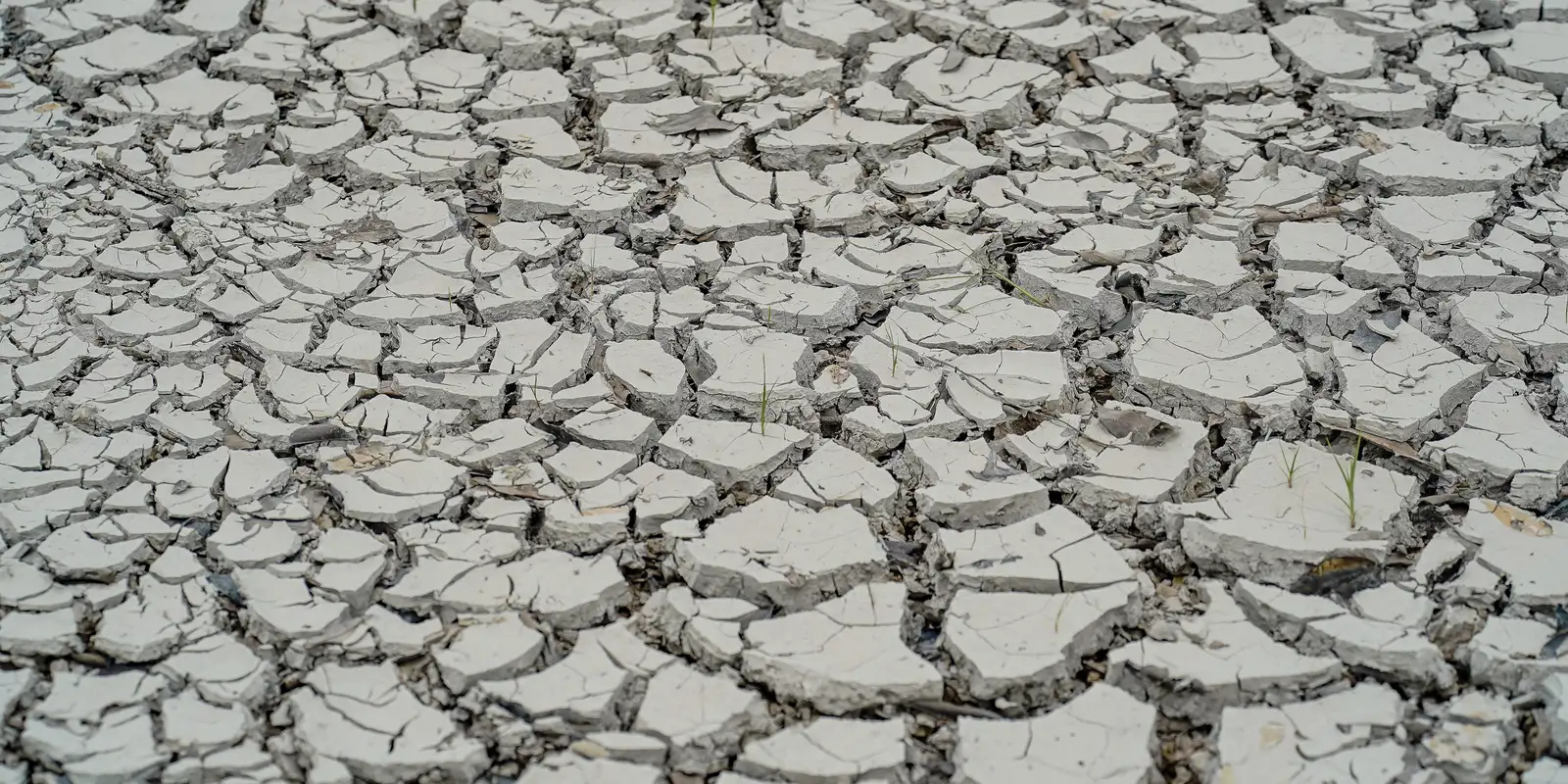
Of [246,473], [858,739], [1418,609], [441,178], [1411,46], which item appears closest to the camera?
[858,739]

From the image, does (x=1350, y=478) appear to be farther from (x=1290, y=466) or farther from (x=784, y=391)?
(x=784, y=391)

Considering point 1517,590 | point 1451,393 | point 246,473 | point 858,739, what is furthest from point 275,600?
point 1451,393

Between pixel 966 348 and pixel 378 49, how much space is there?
5.46 ft

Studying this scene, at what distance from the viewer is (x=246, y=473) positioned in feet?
6.82

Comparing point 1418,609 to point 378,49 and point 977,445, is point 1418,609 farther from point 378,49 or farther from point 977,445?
point 378,49

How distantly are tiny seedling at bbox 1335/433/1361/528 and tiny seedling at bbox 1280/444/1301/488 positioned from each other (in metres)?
0.06

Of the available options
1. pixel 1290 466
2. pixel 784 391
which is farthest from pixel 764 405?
pixel 1290 466

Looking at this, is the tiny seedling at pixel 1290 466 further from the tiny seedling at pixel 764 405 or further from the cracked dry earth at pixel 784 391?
the tiny seedling at pixel 764 405

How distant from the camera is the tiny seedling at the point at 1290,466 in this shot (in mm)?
2064

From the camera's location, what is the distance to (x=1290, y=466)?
2.10 m

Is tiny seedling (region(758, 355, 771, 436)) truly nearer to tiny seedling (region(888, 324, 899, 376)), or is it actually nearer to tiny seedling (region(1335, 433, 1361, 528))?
tiny seedling (region(888, 324, 899, 376))

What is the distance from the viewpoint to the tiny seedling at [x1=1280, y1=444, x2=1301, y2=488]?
206cm

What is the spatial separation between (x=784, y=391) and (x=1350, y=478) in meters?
0.90

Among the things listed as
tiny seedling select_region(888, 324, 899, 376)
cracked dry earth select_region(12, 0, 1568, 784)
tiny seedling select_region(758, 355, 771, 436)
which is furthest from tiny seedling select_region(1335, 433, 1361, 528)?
tiny seedling select_region(758, 355, 771, 436)
